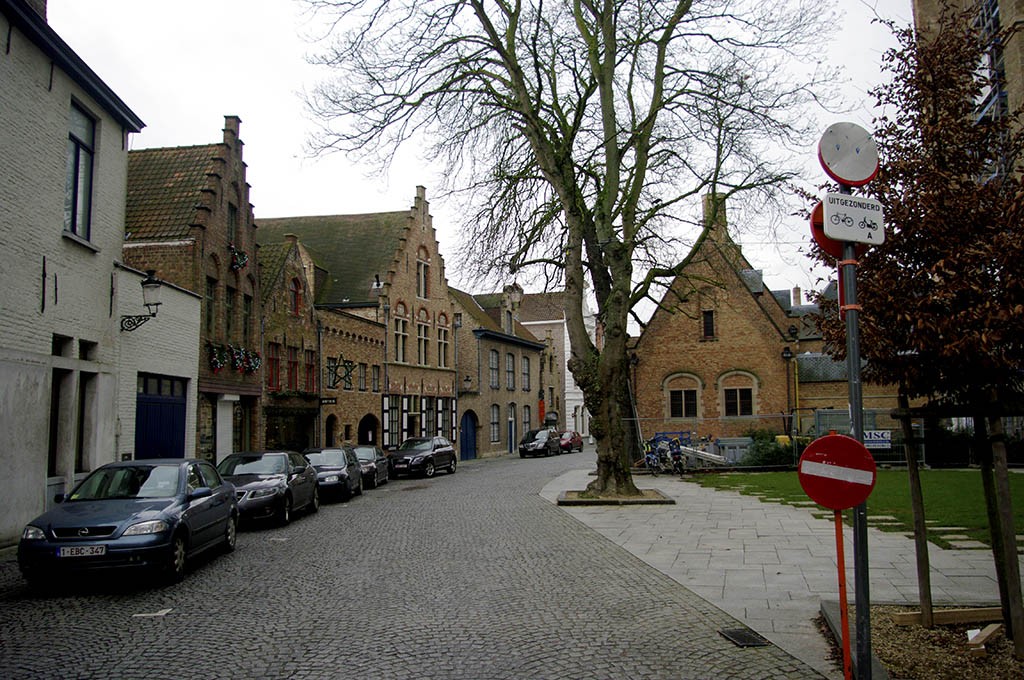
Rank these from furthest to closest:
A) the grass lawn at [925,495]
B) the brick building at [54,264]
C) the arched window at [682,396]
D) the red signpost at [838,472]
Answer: the arched window at [682,396], the brick building at [54,264], the grass lawn at [925,495], the red signpost at [838,472]

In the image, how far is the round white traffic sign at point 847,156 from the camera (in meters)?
5.41

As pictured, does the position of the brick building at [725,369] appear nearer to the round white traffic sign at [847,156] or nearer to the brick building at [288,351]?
the brick building at [288,351]

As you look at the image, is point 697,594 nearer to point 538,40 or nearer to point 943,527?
point 943,527

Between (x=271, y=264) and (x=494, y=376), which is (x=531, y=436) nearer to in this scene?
(x=494, y=376)

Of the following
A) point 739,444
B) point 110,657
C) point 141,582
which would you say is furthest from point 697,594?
point 739,444

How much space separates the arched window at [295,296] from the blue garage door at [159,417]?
26.4ft

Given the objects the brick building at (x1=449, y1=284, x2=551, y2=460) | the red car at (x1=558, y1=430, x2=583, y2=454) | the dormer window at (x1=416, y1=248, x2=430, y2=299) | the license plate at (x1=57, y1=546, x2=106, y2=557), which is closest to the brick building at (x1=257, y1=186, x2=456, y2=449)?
the dormer window at (x1=416, y1=248, x2=430, y2=299)

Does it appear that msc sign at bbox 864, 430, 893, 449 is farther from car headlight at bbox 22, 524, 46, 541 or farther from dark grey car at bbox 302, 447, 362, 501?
car headlight at bbox 22, 524, 46, 541

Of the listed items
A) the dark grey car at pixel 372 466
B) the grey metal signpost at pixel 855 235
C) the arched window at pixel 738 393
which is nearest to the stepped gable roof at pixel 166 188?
the dark grey car at pixel 372 466

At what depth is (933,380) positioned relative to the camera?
21.1 feet

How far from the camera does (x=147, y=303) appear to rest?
16500 millimetres

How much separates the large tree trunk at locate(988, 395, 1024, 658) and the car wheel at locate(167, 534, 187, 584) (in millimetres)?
8451

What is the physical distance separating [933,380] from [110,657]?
6.96m

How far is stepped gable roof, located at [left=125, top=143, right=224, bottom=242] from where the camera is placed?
22.0 m
